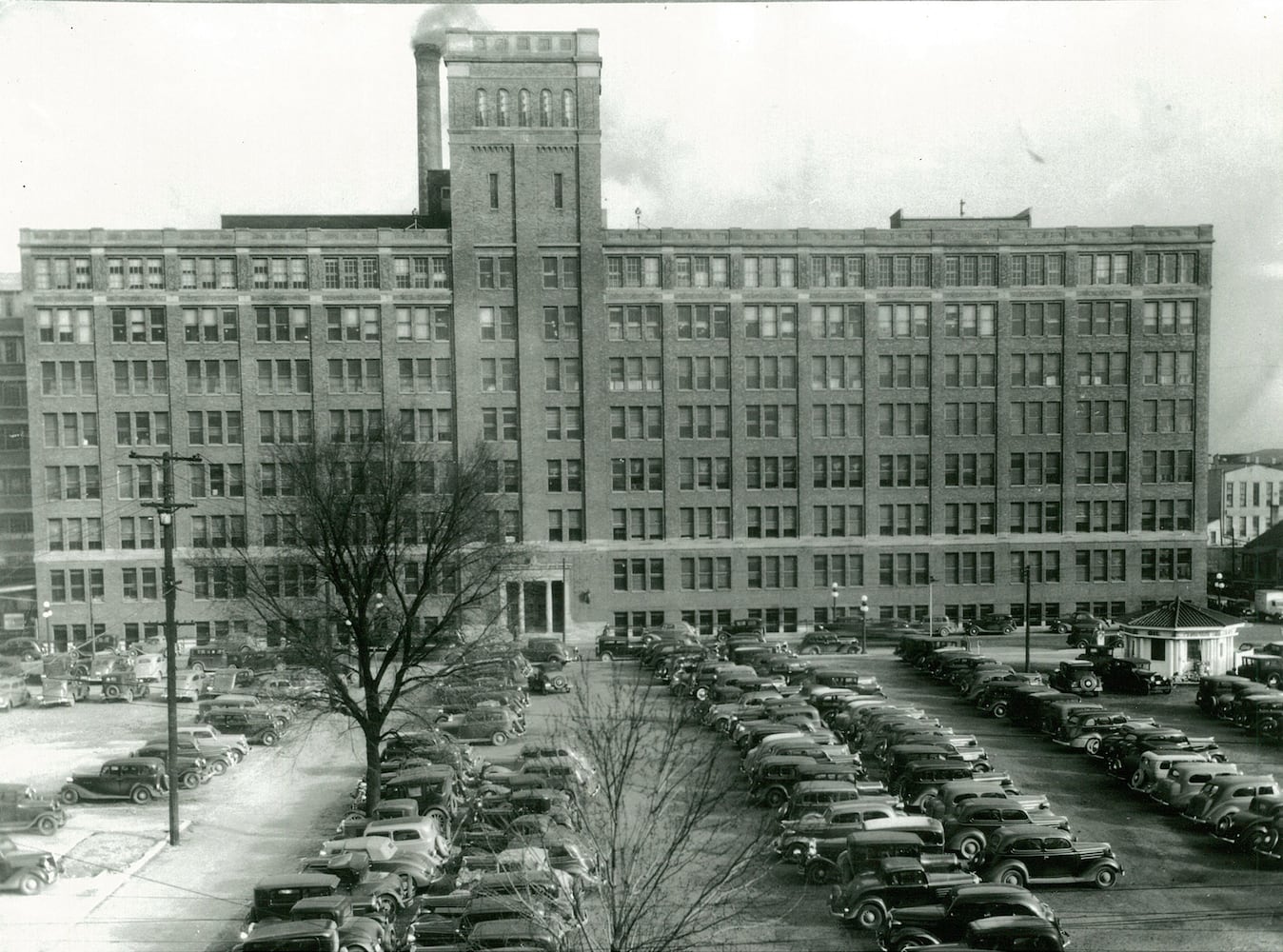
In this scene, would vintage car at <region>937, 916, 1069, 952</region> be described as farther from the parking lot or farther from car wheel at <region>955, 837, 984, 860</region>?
car wheel at <region>955, 837, 984, 860</region>

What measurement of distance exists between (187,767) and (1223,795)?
31.8 metres

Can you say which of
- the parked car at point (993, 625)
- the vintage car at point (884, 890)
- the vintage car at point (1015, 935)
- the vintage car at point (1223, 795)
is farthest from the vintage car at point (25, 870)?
the parked car at point (993, 625)

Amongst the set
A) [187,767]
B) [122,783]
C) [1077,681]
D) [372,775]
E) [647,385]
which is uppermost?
[647,385]

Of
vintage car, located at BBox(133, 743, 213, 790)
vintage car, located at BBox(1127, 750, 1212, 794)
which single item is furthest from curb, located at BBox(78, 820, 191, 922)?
vintage car, located at BBox(1127, 750, 1212, 794)

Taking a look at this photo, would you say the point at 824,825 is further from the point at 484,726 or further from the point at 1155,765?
the point at 484,726

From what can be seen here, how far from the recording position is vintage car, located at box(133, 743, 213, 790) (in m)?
33.0

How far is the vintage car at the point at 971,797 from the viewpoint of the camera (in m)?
26.6

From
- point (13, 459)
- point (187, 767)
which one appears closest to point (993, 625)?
point (187, 767)

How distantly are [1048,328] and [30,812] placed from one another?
57.6 m

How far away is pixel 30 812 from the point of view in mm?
27531

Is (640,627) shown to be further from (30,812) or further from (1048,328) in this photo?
(30,812)

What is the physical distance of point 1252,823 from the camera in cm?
2497

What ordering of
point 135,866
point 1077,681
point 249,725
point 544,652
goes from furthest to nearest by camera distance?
point 544,652 < point 1077,681 < point 249,725 < point 135,866

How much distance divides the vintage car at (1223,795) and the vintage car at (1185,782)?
38cm
